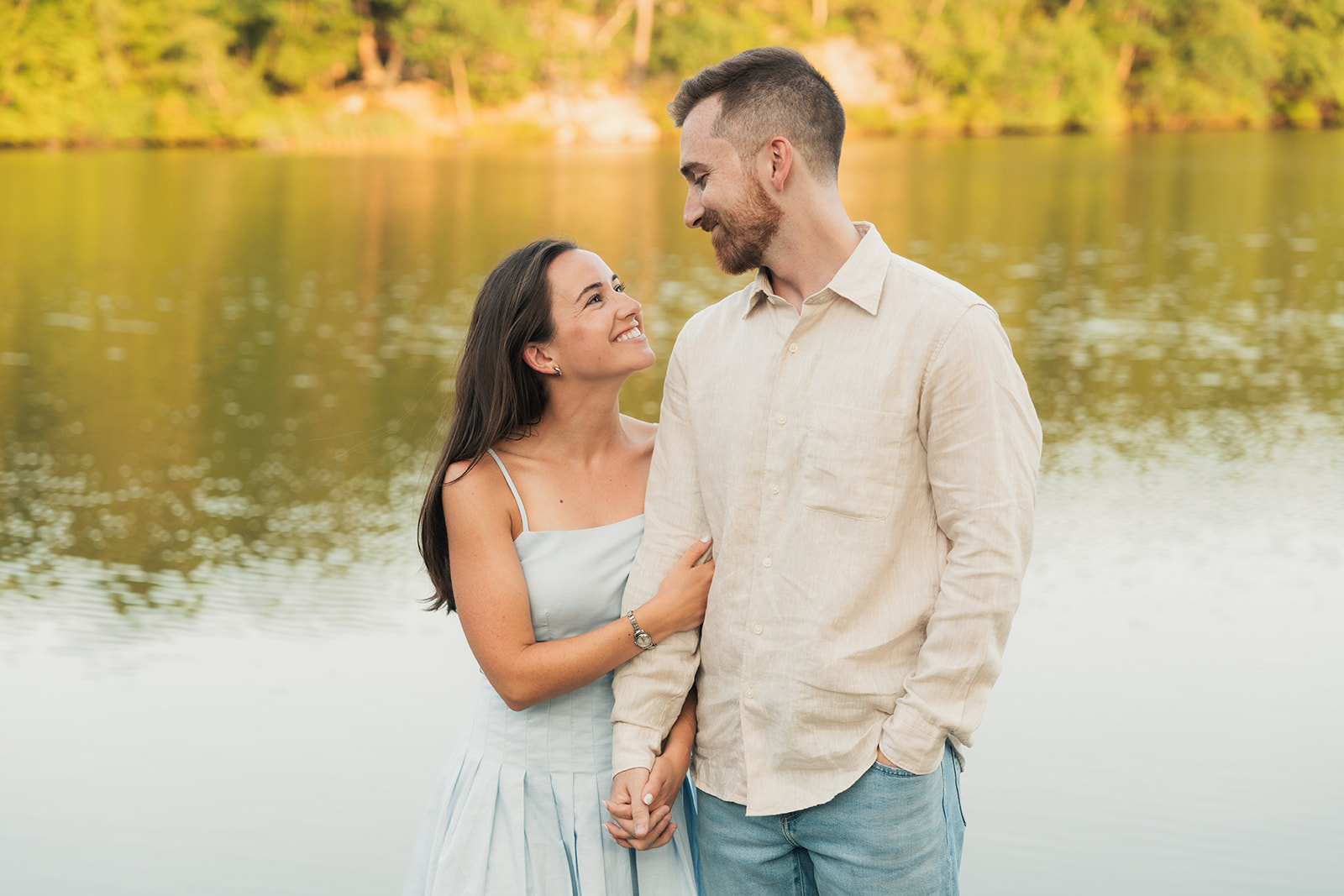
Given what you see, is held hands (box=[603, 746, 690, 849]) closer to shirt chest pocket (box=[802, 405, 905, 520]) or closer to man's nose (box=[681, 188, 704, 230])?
shirt chest pocket (box=[802, 405, 905, 520])

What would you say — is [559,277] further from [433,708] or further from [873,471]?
[433,708]

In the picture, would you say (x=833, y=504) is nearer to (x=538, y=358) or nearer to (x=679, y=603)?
(x=679, y=603)

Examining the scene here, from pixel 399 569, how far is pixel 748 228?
4.78 meters

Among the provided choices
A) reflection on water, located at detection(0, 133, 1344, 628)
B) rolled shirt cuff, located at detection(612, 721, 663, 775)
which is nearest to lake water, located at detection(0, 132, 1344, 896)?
reflection on water, located at detection(0, 133, 1344, 628)

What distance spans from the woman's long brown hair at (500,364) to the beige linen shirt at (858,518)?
15.7 inches

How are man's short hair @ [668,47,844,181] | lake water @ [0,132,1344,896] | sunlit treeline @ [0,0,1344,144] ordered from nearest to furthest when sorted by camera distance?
man's short hair @ [668,47,844,181], lake water @ [0,132,1344,896], sunlit treeline @ [0,0,1344,144]

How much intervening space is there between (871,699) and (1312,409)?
9166 millimetres

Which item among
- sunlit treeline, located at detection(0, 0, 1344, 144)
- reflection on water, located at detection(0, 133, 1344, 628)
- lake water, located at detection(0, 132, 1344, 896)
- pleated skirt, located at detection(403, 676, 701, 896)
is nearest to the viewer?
pleated skirt, located at detection(403, 676, 701, 896)

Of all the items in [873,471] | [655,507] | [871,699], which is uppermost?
[873,471]

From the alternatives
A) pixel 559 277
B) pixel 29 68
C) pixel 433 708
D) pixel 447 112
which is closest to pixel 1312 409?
pixel 433 708

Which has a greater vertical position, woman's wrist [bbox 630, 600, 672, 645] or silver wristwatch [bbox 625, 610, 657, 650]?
woman's wrist [bbox 630, 600, 672, 645]

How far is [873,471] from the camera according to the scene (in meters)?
1.88

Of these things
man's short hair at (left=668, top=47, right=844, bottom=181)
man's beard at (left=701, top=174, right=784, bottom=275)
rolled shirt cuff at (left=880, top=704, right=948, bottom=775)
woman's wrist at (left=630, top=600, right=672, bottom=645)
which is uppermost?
man's short hair at (left=668, top=47, right=844, bottom=181)

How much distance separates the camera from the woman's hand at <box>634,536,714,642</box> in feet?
6.89
